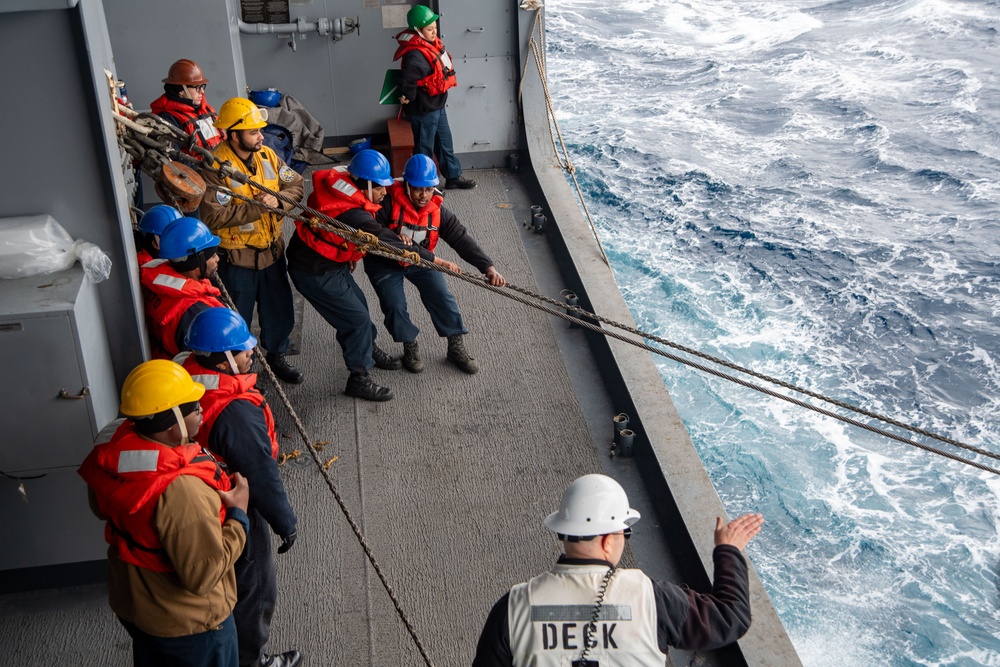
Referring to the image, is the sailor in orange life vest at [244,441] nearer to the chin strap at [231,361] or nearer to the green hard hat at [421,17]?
the chin strap at [231,361]

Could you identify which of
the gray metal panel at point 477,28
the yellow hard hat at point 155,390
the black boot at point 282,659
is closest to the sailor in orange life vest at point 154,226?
the yellow hard hat at point 155,390

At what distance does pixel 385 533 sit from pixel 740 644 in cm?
180

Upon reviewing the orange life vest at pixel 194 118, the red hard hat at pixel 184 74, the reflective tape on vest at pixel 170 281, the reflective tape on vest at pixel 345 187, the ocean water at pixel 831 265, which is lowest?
the ocean water at pixel 831 265

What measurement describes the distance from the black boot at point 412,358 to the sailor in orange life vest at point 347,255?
328 mm

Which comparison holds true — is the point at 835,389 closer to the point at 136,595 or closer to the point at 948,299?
the point at 948,299

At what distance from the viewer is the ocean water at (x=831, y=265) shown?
7328mm

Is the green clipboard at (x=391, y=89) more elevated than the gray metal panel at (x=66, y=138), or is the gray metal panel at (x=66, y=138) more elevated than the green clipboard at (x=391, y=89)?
the gray metal panel at (x=66, y=138)

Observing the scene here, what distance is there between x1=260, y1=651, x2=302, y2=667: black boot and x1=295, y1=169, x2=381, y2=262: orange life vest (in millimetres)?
2227

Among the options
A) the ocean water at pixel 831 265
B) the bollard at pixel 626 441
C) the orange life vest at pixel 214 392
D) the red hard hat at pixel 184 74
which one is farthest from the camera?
the ocean water at pixel 831 265

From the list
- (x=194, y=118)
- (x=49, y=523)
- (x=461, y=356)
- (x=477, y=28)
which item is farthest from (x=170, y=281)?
(x=477, y=28)

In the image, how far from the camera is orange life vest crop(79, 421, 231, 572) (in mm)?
2699

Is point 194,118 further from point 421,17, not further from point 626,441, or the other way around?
point 626,441

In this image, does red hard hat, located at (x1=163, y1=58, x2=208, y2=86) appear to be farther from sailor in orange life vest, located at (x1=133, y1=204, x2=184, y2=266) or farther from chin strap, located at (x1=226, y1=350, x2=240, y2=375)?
chin strap, located at (x1=226, y1=350, x2=240, y2=375)

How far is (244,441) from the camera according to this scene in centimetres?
333
